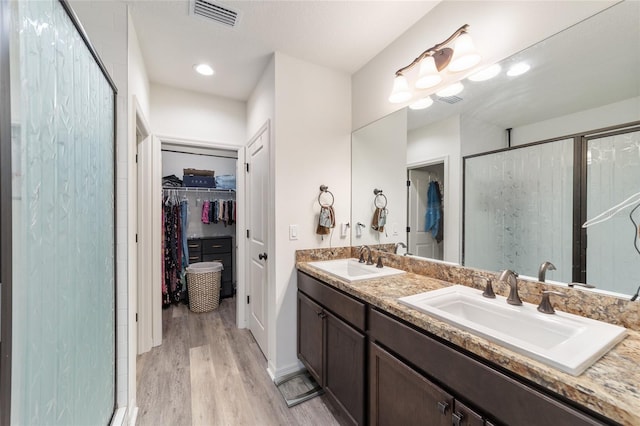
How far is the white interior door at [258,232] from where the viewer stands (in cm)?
228

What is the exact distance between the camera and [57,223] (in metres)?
0.88

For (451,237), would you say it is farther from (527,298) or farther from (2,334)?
(2,334)

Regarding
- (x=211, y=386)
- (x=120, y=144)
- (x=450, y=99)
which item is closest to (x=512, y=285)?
(x=450, y=99)

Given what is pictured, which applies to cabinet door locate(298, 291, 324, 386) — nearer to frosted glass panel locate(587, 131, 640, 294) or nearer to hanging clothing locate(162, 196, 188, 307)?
frosted glass panel locate(587, 131, 640, 294)

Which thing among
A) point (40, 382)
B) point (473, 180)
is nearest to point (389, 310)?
point (473, 180)

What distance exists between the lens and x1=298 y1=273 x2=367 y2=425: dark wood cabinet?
4.58ft

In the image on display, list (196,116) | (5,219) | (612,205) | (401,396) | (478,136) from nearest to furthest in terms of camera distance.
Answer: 1. (5,219)
2. (612,205)
3. (401,396)
4. (478,136)
5. (196,116)

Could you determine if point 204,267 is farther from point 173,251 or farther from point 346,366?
point 346,366

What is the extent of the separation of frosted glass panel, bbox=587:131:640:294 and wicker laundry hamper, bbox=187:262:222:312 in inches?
138

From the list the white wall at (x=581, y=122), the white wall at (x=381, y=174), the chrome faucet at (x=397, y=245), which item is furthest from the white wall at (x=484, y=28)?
the chrome faucet at (x=397, y=245)

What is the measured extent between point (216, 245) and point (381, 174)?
2881mm

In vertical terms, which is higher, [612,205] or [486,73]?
[486,73]

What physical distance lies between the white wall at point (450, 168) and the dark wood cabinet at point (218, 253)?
329 centimetres

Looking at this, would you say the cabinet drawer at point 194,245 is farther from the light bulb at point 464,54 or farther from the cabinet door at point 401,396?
the light bulb at point 464,54
